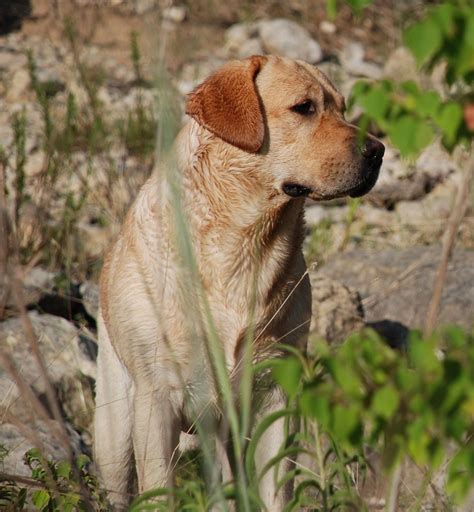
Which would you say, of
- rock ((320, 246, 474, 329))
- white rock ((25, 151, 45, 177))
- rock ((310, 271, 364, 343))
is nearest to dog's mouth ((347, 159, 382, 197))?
rock ((310, 271, 364, 343))

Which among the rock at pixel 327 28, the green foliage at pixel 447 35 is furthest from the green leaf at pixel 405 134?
the rock at pixel 327 28

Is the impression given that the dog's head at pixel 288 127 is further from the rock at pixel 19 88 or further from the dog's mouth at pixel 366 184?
the rock at pixel 19 88

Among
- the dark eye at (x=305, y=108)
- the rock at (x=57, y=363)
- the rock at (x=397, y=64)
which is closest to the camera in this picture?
the dark eye at (x=305, y=108)

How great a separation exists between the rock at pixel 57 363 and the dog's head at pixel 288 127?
1.39 meters

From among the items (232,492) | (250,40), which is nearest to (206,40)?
(250,40)

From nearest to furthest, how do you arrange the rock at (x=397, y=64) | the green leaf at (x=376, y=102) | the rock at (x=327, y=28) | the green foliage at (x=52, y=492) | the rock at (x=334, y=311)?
the green leaf at (x=376, y=102) < the green foliage at (x=52, y=492) < the rock at (x=334, y=311) < the rock at (x=397, y=64) < the rock at (x=327, y=28)

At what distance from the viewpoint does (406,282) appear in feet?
19.7

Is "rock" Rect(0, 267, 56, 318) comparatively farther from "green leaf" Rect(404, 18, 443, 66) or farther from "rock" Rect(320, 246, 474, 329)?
"green leaf" Rect(404, 18, 443, 66)

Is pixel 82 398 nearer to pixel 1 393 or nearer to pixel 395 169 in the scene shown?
pixel 1 393

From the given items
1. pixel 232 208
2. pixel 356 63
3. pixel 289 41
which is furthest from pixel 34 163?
pixel 232 208

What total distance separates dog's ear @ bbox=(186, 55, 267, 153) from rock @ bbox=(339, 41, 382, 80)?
21.5 feet

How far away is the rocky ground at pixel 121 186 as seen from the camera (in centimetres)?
506

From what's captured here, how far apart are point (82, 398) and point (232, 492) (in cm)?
261

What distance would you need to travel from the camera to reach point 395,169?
849 cm
